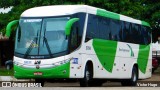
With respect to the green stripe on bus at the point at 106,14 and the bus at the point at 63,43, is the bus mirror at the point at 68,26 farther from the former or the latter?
the green stripe on bus at the point at 106,14

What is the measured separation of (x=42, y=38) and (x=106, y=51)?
416cm

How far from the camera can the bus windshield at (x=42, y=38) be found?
20188 millimetres

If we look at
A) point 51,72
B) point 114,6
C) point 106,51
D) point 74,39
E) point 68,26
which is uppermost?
point 114,6

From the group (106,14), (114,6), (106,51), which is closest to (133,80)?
(106,51)

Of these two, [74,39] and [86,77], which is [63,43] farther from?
[86,77]

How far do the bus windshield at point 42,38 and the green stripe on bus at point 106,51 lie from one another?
2.22 m

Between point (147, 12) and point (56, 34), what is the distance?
1801 centimetres

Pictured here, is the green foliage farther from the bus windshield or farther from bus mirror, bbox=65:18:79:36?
bus mirror, bbox=65:18:79:36

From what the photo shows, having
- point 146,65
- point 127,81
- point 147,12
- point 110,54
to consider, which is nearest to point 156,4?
point 147,12

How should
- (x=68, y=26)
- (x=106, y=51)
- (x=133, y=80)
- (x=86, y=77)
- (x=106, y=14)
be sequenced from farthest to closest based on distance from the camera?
(x=133, y=80) → (x=106, y=14) → (x=106, y=51) → (x=86, y=77) → (x=68, y=26)

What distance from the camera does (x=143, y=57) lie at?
28.3m

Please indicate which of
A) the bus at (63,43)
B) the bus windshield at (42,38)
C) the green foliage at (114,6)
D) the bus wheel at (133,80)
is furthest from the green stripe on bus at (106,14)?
the green foliage at (114,6)

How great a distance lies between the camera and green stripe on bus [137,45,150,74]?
91.1 ft

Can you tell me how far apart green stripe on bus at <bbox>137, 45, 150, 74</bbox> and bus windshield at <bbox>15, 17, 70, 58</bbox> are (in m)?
8.22
